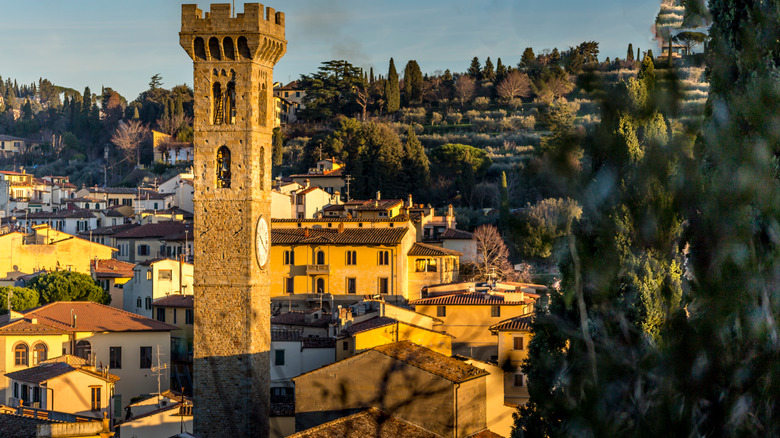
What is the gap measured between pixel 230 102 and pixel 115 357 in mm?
12154

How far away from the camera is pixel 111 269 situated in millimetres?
45438

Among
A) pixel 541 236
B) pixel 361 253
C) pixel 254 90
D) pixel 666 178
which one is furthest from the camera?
pixel 361 253

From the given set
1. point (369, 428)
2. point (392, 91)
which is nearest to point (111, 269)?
point (369, 428)

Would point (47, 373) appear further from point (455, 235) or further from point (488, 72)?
point (488, 72)

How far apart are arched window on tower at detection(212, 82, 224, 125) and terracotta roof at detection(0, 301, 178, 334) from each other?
37.2 feet

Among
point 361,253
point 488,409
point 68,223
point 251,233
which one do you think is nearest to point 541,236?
point 488,409

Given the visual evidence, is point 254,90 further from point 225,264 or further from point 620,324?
point 620,324

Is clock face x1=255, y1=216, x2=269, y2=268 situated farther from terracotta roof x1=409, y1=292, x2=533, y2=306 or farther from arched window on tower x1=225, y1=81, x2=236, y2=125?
terracotta roof x1=409, y1=292, x2=533, y2=306

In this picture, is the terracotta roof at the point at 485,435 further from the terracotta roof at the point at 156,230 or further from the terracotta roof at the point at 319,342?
the terracotta roof at the point at 156,230

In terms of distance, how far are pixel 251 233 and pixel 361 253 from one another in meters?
16.9

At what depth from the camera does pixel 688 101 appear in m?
9.48

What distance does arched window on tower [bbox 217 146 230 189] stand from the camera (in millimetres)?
23469

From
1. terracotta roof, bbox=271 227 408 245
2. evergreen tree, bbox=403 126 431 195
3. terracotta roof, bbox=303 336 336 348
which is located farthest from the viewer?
evergreen tree, bbox=403 126 431 195

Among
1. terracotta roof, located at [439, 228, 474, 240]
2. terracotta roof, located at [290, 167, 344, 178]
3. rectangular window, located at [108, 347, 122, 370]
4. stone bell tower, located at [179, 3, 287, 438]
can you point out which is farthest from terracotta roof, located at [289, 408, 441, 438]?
terracotta roof, located at [290, 167, 344, 178]
